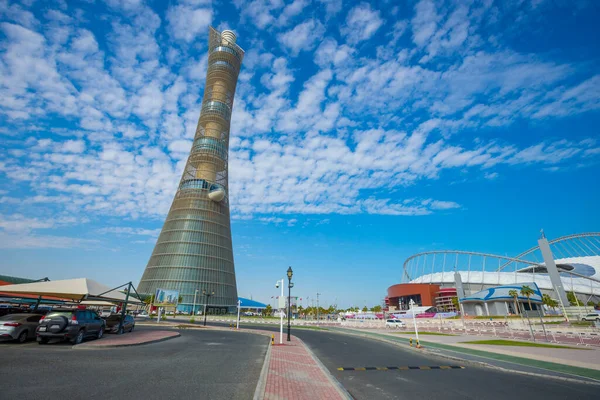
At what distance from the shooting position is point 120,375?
9.41 metres

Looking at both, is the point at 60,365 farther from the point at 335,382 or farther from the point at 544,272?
the point at 544,272

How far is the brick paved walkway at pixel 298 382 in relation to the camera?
7.93m

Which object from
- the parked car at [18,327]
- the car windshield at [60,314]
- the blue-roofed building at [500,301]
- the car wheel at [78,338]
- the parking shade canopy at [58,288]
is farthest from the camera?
the blue-roofed building at [500,301]

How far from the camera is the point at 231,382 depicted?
362 inches

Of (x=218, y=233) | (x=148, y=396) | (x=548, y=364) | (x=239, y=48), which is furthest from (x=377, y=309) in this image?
(x=148, y=396)

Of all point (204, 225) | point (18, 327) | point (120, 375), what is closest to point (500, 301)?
point (204, 225)

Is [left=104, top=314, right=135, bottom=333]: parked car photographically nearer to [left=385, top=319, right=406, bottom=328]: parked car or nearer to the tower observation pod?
[left=385, top=319, right=406, bottom=328]: parked car

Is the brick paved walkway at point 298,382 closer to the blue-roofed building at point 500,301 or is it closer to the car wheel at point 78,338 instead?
the car wheel at point 78,338

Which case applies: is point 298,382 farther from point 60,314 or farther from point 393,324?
point 393,324

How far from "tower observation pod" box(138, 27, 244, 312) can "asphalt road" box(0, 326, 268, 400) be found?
61.5 meters

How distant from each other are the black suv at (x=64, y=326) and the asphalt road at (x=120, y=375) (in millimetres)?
1011

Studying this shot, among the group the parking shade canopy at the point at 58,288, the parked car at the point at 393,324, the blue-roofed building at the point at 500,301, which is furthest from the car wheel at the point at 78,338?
the blue-roofed building at the point at 500,301

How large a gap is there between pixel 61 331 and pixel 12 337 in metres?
2.39

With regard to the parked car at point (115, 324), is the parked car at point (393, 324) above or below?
below
